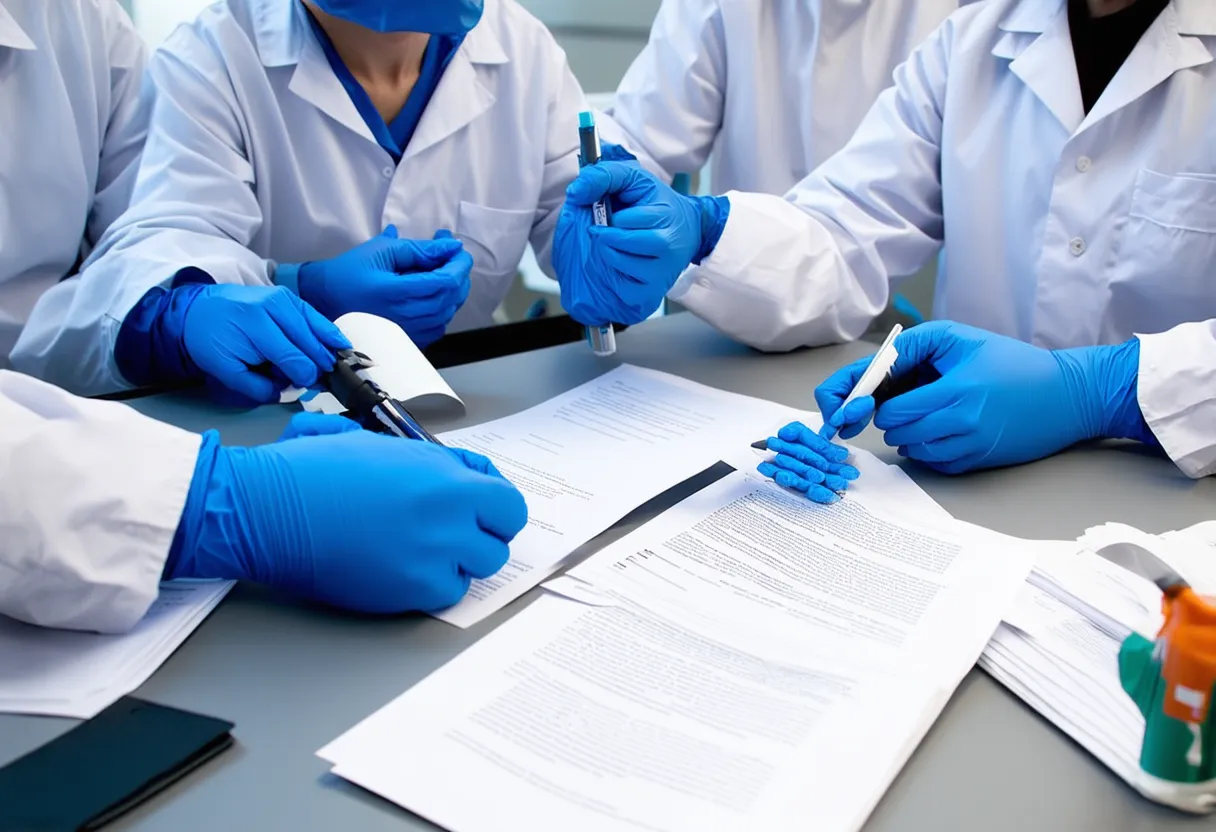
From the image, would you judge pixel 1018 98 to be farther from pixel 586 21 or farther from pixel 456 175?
pixel 586 21

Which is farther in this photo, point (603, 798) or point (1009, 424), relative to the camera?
point (1009, 424)

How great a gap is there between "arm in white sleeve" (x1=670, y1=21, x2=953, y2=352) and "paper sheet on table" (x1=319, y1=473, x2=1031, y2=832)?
0.46 m

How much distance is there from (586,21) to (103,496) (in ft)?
6.64

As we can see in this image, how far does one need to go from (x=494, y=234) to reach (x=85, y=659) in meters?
1.00

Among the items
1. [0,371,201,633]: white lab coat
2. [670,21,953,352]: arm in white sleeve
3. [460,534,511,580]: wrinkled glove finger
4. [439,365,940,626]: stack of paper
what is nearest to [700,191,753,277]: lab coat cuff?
[670,21,953,352]: arm in white sleeve

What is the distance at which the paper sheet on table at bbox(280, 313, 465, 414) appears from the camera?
0.92m

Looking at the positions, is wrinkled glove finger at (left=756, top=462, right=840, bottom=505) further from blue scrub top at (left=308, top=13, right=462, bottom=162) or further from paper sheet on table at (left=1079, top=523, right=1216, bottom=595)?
blue scrub top at (left=308, top=13, right=462, bottom=162)

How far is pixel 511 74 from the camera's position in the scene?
1.39 meters

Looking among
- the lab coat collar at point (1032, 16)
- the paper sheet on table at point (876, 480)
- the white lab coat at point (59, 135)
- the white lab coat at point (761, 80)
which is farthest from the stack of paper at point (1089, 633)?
the white lab coat at point (59, 135)

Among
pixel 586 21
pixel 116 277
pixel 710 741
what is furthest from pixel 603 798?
pixel 586 21

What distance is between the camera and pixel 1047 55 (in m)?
1.12

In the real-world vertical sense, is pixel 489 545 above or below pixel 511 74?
below

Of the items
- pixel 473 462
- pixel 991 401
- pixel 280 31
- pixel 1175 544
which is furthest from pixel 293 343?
pixel 1175 544

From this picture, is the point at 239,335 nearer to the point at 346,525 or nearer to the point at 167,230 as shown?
the point at 167,230
